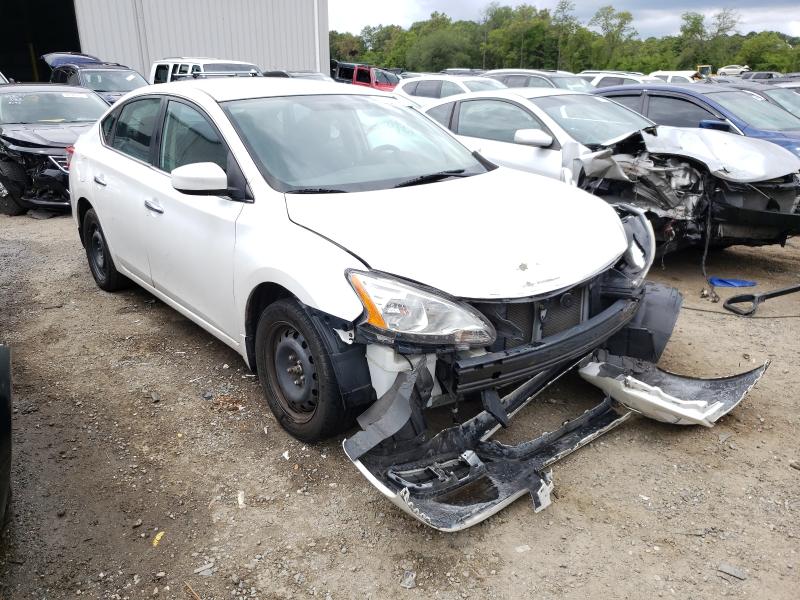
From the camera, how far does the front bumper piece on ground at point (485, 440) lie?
252 cm

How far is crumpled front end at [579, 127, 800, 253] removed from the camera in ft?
17.6

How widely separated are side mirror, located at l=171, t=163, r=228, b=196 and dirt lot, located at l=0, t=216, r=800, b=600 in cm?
124

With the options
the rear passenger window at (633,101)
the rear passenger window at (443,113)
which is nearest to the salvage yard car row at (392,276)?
the rear passenger window at (443,113)

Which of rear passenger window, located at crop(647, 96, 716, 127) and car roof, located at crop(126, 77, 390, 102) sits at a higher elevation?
car roof, located at crop(126, 77, 390, 102)

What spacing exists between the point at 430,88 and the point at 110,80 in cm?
740

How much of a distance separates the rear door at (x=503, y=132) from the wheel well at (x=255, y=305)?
3.39 m

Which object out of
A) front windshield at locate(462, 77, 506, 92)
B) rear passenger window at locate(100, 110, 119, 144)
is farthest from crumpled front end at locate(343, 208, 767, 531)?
front windshield at locate(462, 77, 506, 92)

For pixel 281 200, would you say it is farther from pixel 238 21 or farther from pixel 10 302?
pixel 238 21

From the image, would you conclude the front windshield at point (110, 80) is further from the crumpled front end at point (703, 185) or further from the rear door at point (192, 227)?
the crumpled front end at point (703, 185)

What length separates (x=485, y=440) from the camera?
2.92 meters

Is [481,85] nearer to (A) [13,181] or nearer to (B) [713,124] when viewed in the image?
(B) [713,124]

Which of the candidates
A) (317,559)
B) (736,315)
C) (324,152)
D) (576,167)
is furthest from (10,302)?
(736,315)

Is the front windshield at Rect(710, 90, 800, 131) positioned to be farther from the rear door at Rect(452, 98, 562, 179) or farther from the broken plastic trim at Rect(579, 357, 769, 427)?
the broken plastic trim at Rect(579, 357, 769, 427)

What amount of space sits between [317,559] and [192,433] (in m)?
1.20
